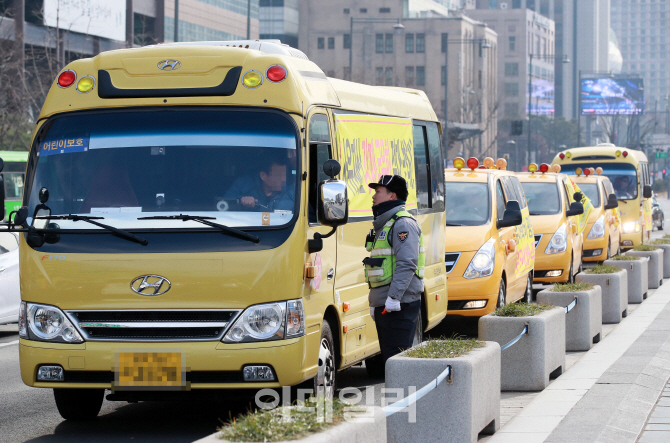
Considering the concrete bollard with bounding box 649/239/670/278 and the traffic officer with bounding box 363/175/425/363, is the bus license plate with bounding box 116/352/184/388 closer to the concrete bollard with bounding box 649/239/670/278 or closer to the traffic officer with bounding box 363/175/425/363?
the traffic officer with bounding box 363/175/425/363

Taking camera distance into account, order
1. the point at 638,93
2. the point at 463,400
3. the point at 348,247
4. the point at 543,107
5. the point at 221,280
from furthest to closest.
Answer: the point at 543,107 < the point at 638,93 < the point at 348,247 < the point at 221,280 < the point at 463,400

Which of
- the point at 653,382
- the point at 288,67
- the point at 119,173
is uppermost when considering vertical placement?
the point at 288,67

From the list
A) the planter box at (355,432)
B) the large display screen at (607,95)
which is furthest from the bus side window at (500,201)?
the large display screen at (607,95)

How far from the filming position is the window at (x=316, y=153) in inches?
301

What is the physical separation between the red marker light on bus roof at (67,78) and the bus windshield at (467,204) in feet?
21.4


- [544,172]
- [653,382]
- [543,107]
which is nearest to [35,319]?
[653,382]

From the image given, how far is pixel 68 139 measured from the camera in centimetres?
771

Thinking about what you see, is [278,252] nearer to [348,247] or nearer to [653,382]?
[348,247]

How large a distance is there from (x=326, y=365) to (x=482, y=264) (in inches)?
202

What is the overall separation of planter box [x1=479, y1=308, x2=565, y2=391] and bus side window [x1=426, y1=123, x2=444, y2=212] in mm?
2149

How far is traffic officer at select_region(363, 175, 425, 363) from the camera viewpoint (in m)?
7.81

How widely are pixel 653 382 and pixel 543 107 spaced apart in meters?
155

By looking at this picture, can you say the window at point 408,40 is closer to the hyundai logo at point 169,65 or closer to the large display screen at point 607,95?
the large display screen at point 607,95

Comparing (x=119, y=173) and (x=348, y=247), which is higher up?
(x=119, y=173)
